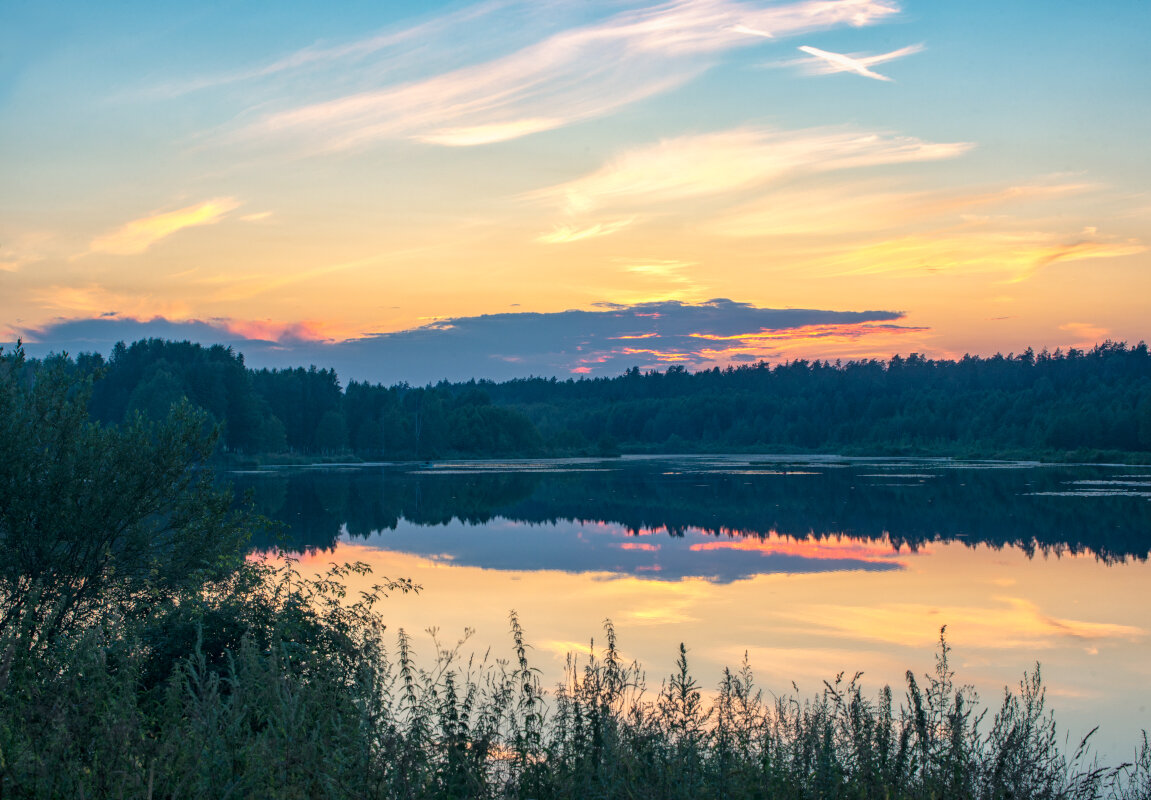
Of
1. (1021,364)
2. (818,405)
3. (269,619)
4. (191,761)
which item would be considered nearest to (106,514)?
(269,619)

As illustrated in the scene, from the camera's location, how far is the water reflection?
102 ft

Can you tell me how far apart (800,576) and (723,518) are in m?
16.1

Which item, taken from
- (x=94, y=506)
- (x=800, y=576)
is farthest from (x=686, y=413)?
(x=94, y=506)

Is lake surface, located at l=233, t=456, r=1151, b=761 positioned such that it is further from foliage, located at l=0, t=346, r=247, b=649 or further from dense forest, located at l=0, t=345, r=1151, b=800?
dense forest, located at l=0, t=345, r=1151, b=800

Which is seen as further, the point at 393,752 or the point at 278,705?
the point at 278,705

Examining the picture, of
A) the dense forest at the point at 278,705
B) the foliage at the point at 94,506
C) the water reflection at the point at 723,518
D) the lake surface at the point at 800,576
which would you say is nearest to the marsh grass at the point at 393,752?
the dense forest at the point at 278,705

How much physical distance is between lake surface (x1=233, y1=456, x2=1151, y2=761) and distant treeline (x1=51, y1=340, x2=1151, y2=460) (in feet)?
154

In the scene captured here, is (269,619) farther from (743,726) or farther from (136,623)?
(743,726)

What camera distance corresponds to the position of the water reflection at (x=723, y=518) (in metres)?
31.1

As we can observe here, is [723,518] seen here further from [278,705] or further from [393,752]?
[393,752]

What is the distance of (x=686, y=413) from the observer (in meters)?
185

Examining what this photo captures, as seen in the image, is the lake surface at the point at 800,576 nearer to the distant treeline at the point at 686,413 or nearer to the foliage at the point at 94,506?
the foliage at the point at 94,506

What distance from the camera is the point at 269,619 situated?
497 inches

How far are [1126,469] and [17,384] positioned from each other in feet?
275
